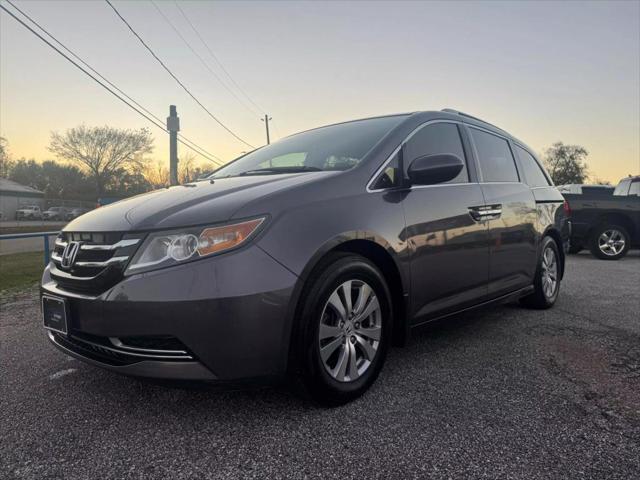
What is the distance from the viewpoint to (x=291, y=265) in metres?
1.98

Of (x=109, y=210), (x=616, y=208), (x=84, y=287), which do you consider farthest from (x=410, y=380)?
(x=616, y=208)

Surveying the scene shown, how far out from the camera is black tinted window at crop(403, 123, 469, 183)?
286 cm

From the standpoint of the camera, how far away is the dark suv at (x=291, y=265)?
1.86 meters

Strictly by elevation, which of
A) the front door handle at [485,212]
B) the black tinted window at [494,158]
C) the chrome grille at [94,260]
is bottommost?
the chrome grille at [94,260]

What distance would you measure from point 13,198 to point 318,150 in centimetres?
5885

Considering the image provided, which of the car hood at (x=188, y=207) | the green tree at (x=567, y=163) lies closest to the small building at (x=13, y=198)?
the car hood at (x=188, y=207)

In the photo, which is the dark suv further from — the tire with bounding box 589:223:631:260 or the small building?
the small building

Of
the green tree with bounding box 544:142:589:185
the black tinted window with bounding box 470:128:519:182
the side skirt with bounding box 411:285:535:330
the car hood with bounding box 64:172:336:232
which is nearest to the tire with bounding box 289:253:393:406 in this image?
the side skirt with bounding box 411:285:535:330

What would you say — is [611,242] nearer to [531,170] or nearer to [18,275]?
[531,170]

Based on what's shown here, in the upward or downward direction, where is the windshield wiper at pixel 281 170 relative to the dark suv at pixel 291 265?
upward

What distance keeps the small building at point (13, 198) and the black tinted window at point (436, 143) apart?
5342 cm

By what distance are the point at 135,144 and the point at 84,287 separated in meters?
56.7

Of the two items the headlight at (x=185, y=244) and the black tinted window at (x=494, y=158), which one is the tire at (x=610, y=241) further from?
the headlight at (x=185, y=244)

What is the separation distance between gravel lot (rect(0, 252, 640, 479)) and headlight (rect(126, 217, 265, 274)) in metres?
0.56
